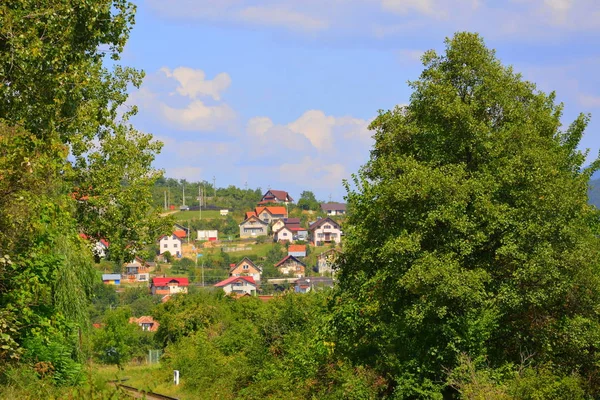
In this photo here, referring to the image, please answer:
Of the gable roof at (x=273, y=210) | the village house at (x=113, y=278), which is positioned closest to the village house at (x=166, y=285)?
the village house at (x=113, y=278)

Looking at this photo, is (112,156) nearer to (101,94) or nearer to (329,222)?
(101,94)

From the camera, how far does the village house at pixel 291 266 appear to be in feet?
398

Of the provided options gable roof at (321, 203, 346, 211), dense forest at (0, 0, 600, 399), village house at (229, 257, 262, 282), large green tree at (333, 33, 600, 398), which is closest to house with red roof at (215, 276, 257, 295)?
village house at (229, 257, 262, 282)

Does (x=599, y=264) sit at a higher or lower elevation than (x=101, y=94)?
lower

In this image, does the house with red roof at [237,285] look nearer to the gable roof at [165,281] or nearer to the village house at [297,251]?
the gable roof at [165,281]

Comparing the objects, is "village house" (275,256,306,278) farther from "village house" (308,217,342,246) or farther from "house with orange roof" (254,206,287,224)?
"house with orange roof" (254,206,287,224)

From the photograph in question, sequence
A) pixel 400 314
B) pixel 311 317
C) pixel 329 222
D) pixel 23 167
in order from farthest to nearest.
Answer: pixel 329 222 < pixel 311 317 < pixel 400 314 < pixel 23 167

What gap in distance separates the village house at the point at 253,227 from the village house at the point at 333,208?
101 feet

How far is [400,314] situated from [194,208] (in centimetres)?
14758

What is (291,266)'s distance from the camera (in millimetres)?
123188

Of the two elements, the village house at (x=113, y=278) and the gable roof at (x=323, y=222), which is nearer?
the village house at (x=113, y=278)

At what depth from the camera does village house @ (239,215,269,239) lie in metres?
148

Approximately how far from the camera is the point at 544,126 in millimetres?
22328

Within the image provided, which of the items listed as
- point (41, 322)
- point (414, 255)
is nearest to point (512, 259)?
point (414, 255)
